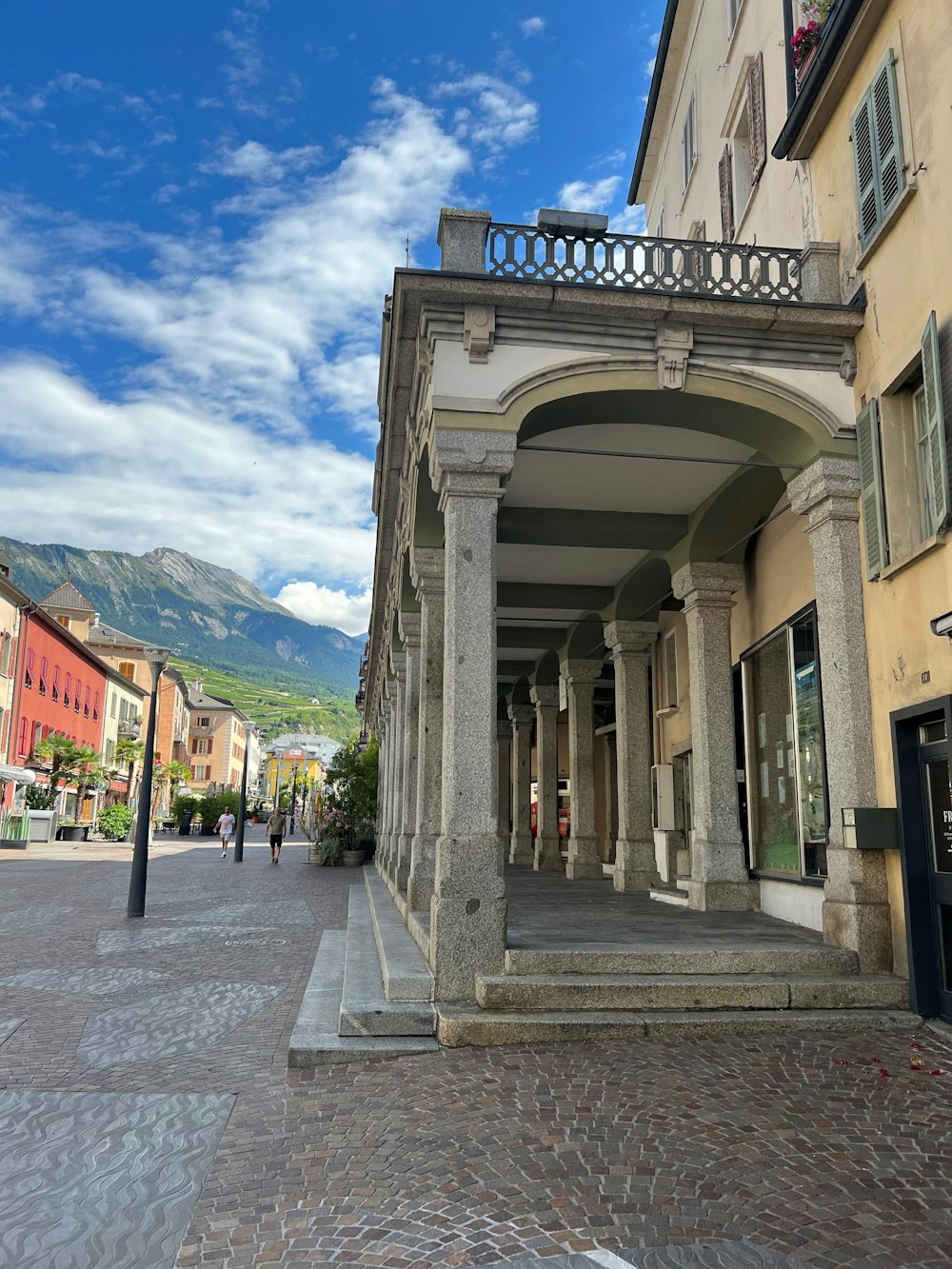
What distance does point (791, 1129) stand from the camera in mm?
4992

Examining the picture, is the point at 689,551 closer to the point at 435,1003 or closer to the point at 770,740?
the point at 770,740

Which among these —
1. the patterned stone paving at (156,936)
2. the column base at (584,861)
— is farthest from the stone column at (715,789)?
the patterned stone paving at (156,936)

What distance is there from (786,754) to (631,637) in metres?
4.47

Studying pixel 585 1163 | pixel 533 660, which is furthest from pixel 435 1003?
pixel 533 660

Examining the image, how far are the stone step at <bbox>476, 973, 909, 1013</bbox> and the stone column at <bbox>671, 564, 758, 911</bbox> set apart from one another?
3866 millimetres

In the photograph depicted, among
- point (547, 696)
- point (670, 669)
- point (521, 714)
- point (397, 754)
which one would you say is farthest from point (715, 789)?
point (521, 714)

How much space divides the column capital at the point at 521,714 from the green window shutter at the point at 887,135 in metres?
17.5

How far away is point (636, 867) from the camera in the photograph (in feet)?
47.7

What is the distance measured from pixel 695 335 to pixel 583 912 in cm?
622

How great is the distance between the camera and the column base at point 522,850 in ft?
75.6

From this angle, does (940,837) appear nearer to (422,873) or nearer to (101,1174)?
(422,873)

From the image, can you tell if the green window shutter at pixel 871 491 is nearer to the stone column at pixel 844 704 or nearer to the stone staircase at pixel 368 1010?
the stone column at pixel 844 704

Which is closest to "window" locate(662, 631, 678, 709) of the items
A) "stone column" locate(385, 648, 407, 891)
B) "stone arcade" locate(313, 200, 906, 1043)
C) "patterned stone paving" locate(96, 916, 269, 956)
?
"stone arcade" locate(313, 200, 906, 1043)

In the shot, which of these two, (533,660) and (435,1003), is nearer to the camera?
(435,1003)
